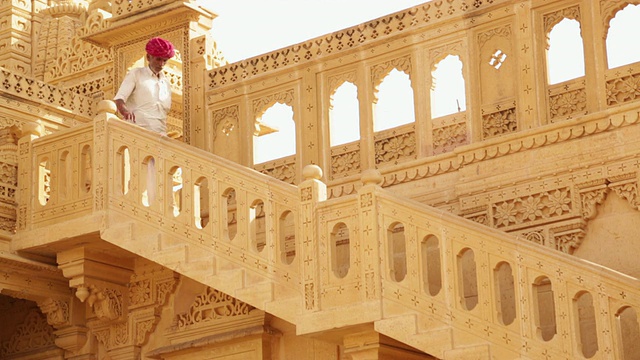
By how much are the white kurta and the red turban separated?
0.69 feet

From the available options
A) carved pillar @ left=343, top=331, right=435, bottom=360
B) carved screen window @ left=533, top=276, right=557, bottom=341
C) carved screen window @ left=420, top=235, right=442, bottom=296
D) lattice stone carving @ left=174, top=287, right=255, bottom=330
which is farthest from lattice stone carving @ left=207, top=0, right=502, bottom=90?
carved pillar @ left=343, top=331, right=435, bottom=360

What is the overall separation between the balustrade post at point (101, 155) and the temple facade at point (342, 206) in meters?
0.02

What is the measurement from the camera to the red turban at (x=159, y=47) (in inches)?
571

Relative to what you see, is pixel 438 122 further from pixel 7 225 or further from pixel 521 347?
pixel 7 225

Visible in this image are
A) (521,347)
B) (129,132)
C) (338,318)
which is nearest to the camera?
(521,347)

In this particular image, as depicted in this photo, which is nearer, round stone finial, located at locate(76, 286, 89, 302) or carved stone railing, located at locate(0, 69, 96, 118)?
round stone finial, located at locate(76, 286, 89, 302)

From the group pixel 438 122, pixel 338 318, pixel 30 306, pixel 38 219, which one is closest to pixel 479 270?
pixel 338 318

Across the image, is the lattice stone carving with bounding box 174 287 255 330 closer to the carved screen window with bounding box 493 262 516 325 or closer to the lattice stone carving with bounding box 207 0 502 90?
the lattice stone carving with bounding box 207 0 502 90

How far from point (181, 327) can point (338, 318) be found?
3049 mm

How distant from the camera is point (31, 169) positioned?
47.0 feet

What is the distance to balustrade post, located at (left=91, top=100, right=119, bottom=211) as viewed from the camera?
533 inches

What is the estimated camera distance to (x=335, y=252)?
1202cm

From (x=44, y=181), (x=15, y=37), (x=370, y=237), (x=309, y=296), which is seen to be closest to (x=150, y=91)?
(x=44, y=181)

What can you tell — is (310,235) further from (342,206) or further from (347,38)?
(347,38)
